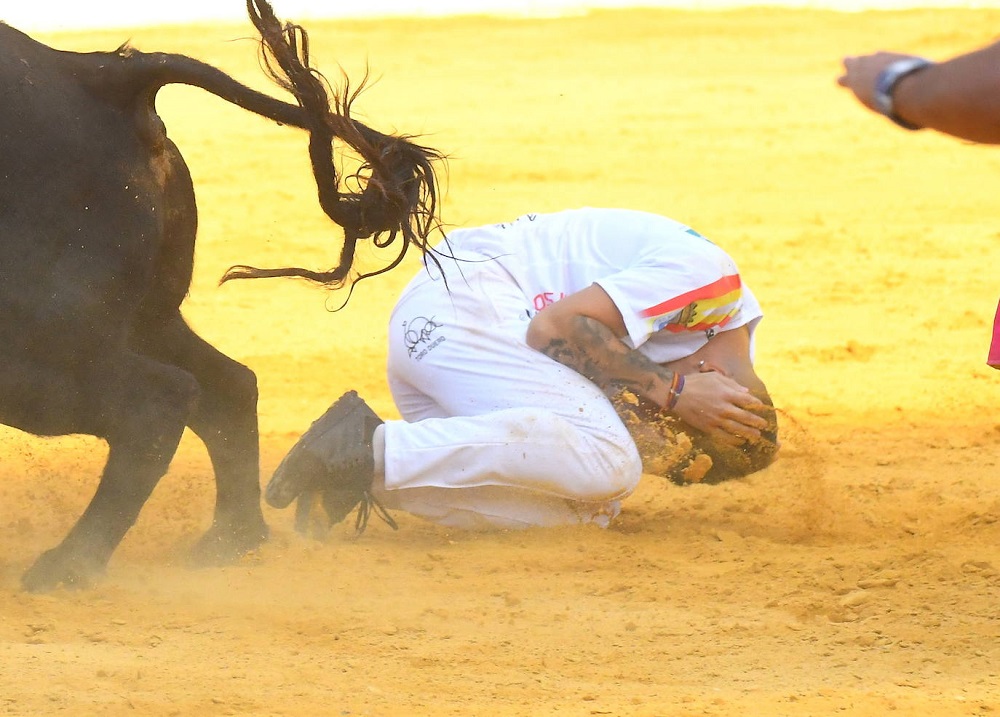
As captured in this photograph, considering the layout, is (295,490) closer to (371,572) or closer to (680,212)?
(371,572)

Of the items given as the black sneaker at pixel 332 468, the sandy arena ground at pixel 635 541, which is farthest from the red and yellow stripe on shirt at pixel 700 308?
the black sneaker at pixel 332 468

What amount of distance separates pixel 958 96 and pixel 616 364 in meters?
1.97

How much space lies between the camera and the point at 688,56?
15742 millimetres

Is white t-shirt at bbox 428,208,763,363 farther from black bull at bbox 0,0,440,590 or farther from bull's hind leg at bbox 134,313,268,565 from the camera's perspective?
bull's hind leg at bbox 134,313,268,565

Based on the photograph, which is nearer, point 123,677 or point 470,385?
point 123,677

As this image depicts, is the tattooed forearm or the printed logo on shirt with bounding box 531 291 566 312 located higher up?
the printed logo on shirt with bounding box 531 291 566 312

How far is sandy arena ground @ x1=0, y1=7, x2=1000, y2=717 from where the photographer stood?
121 inches

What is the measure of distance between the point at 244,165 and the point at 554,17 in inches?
365

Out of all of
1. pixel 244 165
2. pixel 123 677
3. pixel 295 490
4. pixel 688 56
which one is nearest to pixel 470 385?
pixel 295 490

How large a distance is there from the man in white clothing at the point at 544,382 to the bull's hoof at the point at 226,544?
0.15 metres

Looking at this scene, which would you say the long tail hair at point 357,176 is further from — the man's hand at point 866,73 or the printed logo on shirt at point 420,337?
the man's hand at point 866,73

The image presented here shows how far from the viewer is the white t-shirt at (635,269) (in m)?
4.16

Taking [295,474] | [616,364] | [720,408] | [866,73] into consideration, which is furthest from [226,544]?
[866,73]

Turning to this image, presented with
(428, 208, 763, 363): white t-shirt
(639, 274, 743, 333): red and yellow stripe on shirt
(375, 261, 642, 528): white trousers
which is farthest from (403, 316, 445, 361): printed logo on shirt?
(639, 274, 743, 333): red and yellow stripe on shirt
